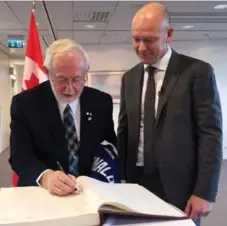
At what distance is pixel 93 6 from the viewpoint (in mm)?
4590

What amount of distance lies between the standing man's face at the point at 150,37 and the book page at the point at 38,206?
31.3 inches

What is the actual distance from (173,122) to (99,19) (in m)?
4.12

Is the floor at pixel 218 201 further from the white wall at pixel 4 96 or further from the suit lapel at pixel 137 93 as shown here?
the suit lapel at pixel 137 93

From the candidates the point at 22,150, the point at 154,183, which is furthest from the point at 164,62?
the point at 22,150

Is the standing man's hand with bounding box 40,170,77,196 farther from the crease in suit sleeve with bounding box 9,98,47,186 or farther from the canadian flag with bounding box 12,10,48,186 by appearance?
the canadian flag with bounding box 12,10,48,186

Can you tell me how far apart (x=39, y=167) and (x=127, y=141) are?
2.18ft

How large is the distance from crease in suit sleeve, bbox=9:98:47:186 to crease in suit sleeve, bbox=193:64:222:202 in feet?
2.38

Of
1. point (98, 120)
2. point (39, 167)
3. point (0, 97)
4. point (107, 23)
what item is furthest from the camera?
point (0, 97)

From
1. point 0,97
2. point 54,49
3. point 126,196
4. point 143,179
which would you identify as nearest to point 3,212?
point 126,196

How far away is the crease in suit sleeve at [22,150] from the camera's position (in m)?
1.12

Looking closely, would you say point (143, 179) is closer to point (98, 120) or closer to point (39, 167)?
point (98, 120)

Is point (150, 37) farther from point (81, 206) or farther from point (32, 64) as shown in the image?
point (32, 64)

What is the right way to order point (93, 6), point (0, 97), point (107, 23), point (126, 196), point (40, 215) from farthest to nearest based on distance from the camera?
1. point (0, 97)
2. point (107, 23)
3. point (93, 6)
4. point (126, 196)
5. point (40, 215)

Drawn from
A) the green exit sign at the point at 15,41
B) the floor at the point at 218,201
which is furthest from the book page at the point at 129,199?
the green exit sign at the point at 15,41
